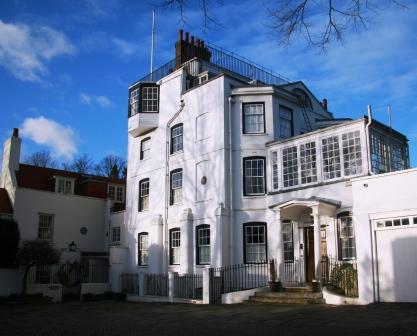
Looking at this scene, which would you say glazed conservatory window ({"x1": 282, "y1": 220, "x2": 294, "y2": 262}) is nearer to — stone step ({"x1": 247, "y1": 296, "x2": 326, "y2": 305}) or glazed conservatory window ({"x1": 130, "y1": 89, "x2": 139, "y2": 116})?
stone step ({"x1": 247, "y1": 296, "x2": 326, "y2": 305})

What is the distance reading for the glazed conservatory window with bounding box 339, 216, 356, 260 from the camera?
1867 centimetres

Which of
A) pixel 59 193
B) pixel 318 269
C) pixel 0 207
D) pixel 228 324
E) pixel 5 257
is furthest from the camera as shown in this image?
pixel 59 193

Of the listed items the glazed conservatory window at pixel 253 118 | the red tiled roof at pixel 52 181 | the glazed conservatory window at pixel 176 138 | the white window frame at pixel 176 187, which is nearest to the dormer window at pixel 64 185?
the red tiled roof at pixel 52 181

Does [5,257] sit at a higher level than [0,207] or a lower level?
lower

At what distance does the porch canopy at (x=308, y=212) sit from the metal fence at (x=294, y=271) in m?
0.41

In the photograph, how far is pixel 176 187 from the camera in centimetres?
2577

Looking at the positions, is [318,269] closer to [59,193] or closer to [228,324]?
[228,324]

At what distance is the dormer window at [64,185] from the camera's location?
30812 millimetres

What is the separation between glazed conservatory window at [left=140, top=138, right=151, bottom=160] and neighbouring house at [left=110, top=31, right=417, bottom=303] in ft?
0.19

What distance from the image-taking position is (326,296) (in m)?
16.5

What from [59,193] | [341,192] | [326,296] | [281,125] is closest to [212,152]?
[281,125]

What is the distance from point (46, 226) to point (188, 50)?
13.3 metres

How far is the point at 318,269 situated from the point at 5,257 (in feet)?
53.9

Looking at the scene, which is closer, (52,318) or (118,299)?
(52,318)
